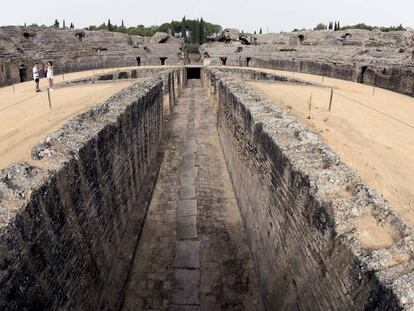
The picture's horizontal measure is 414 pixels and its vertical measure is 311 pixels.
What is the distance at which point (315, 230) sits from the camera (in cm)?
429

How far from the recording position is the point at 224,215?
361 inches

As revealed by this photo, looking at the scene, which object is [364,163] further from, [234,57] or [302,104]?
[234,57]

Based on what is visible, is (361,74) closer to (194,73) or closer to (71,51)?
(194,73)

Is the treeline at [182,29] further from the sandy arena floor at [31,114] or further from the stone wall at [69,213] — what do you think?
the stone wall at [69,213]

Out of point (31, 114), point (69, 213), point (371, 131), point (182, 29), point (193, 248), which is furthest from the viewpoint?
point (182, 29)

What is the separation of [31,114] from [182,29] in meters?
61.6

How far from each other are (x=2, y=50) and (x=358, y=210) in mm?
24337

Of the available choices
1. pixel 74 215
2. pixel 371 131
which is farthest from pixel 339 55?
pixel 74 215

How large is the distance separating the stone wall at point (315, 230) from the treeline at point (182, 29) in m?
48.2

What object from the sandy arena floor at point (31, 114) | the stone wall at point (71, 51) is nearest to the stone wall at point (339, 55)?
the stone wall at point (71, 51)

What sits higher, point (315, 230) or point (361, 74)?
point (361, 74)

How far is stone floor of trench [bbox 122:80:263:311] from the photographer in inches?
260

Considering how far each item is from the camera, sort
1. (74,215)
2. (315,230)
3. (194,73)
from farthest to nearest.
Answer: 1. (194,73)
2. (74,215)
3. (315,230)

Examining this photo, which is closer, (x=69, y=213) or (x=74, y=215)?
(x=69, y=213)
